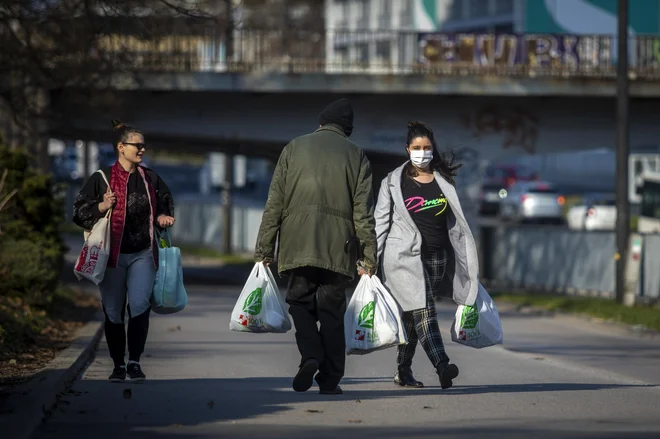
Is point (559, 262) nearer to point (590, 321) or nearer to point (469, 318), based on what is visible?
point (590, 321)

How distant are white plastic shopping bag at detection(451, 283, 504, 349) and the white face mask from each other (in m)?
0.99

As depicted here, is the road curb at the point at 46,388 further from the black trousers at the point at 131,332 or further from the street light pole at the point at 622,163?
the street light pole at the point at 622,163

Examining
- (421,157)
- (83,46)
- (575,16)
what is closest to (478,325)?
(421,157)

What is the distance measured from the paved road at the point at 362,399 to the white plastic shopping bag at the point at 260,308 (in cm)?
47

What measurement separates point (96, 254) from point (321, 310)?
5.34ft

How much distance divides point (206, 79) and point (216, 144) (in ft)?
24.9

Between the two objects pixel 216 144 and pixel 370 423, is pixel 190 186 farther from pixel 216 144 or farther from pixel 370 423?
pixel 370 423

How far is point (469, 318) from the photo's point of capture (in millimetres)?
9688

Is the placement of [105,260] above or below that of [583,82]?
below

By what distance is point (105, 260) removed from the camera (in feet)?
31.3

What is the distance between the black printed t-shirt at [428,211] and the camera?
31.6 ft

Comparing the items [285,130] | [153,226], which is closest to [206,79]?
[285,130]

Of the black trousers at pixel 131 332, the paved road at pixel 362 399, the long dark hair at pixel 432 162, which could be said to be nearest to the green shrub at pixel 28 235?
the paved road at pixel 362 399

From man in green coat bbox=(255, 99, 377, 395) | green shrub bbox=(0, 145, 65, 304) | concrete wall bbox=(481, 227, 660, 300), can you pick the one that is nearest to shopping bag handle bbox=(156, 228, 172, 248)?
man in green coat bbox=(255, 99, 377, 395)
